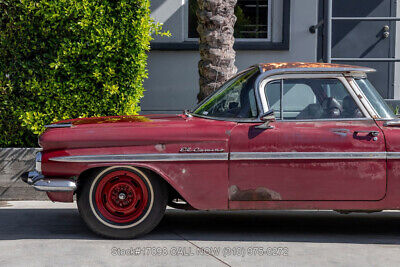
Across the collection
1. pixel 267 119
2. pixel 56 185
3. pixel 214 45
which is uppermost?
pixel 214 45

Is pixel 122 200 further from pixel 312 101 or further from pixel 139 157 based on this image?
pixel 312 101

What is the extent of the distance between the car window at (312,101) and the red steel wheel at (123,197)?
4.50 ft

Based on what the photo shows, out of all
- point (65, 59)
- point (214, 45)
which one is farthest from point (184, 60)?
point (65, 59)

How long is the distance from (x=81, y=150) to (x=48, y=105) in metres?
2.77

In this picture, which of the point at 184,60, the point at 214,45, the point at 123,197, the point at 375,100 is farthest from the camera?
the point at 184,60

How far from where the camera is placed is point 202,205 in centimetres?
541

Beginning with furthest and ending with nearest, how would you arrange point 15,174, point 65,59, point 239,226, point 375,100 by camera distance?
point 65,59 → point 15,174 → point 239,226 → point 375,100

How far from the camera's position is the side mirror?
536 centimetres

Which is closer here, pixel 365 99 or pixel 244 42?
pixel 365 99

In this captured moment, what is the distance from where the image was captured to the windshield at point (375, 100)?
220 inches

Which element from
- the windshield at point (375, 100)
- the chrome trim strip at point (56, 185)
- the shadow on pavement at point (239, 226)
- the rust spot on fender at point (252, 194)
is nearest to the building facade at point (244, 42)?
the shadow on pavement at point (239, 226)

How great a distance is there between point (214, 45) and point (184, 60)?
2.35 metres

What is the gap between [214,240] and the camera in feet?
18.3

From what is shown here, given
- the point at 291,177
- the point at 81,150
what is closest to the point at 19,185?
the point at 81,150
